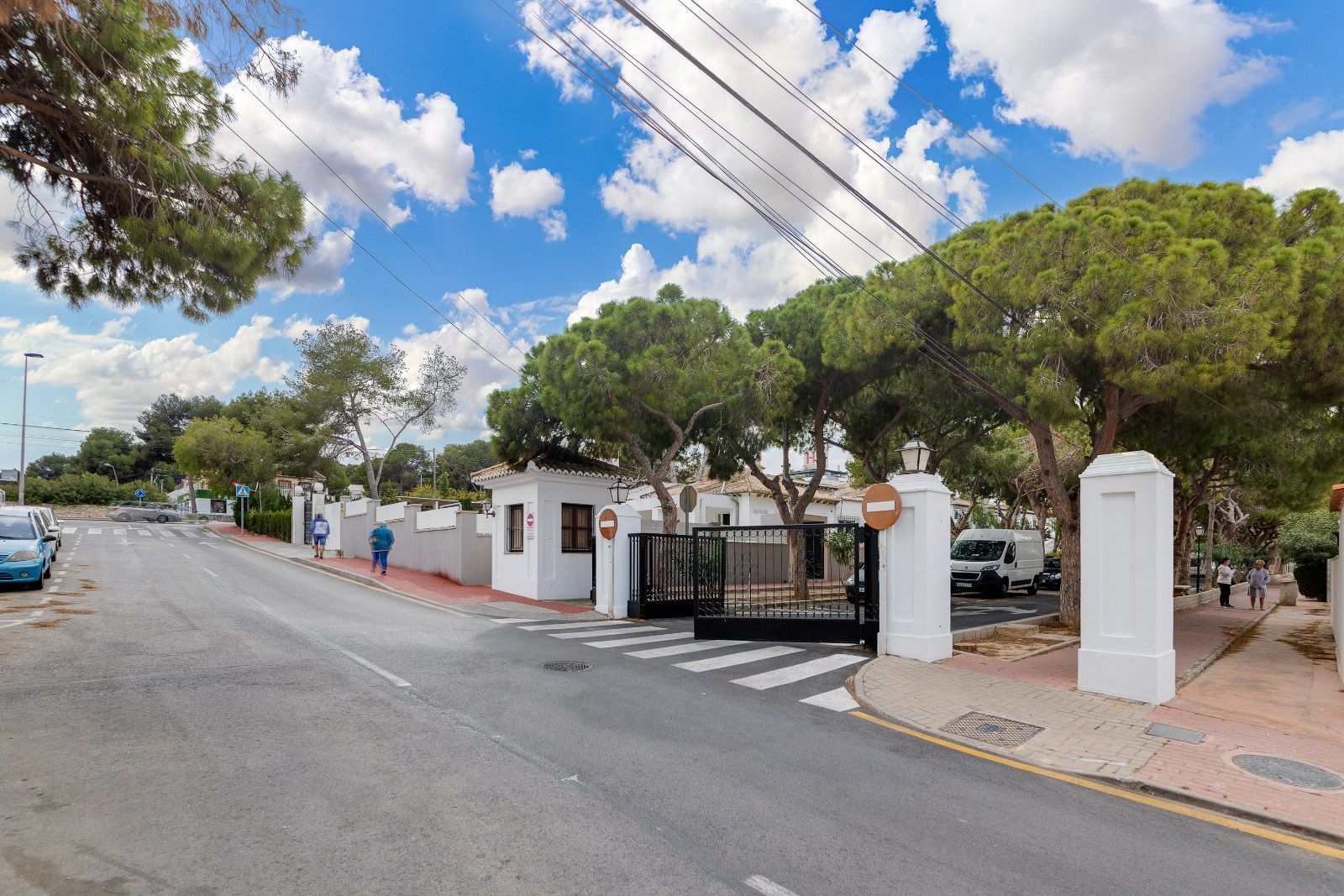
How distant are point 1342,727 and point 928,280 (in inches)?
408

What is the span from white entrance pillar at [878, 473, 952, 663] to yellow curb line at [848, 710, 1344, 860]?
3512 millimetres

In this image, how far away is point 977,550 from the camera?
87.8ft

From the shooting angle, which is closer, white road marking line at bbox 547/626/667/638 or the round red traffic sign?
the round red traffic sign

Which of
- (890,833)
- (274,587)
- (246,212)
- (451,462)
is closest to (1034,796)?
(890,833)

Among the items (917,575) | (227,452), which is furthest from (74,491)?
(917,575)

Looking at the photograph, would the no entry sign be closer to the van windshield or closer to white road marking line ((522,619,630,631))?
white road marking line ((522,619,630,631))

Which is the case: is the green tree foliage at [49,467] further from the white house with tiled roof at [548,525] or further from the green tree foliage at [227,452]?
the white house with tiled roof at [548,525]

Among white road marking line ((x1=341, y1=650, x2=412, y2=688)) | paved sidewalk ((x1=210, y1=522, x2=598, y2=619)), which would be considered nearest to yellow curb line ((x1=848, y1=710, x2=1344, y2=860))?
white road marking line ((x1=341, y1=650, x2=412, y2=688))

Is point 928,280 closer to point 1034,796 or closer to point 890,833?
point 1034,796

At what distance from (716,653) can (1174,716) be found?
5.54 m

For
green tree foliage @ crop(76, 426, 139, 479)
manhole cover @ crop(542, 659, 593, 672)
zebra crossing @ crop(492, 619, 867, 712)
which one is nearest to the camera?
zebra crossing @ crop(492, 619, 867, 712)

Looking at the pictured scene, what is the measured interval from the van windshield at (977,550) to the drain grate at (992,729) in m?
20.4

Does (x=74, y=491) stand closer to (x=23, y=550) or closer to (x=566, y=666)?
(x=23, y=550)

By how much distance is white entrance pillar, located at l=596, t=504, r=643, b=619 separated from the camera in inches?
608
